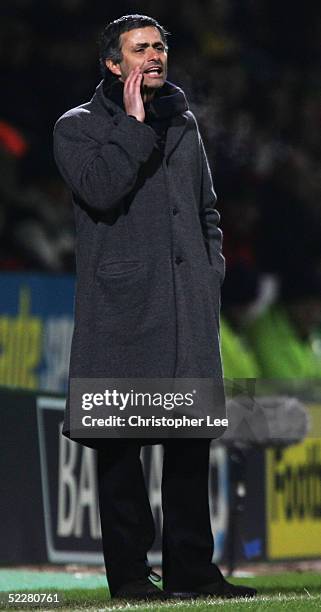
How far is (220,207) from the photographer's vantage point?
469 inches

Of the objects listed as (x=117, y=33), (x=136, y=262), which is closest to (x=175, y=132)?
(x=117, y=33)

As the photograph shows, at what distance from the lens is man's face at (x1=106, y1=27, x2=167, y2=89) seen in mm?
4629

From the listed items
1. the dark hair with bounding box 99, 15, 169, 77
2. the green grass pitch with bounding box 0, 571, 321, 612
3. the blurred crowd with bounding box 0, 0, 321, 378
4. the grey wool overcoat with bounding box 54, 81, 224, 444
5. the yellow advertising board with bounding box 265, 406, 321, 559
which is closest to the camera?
the green grass pitch with bounding box 0, 571, 321, 612

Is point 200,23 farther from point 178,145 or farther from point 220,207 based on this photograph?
point 178,145

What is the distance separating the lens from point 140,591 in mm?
4574

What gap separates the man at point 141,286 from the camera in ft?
15.0

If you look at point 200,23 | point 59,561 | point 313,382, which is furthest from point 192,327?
point 200,23

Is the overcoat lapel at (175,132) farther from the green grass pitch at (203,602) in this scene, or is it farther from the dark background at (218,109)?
the dark background at (218,109)

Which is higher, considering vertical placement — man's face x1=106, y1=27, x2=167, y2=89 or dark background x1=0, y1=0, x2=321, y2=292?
man's face x1=106, y1=27, x2=167, y2=89

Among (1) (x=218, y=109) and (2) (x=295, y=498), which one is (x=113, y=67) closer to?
(2) (x=295, y=498)

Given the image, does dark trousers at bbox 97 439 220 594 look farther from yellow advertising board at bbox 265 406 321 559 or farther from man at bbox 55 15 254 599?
yellow advertising board at bbox 265 406 321 559

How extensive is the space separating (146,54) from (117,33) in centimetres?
13

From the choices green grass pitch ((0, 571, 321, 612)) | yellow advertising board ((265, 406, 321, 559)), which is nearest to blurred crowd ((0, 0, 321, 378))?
yellow advertising board ((265, 406, 321, 559))

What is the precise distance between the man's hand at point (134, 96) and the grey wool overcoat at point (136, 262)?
0.11 ft
